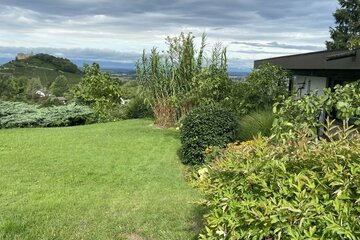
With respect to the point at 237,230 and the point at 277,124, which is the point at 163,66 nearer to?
the point at 277,124

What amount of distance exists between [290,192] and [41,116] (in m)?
11.8

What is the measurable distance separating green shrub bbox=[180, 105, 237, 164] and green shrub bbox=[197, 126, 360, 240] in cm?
372

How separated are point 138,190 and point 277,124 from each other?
7.96ft

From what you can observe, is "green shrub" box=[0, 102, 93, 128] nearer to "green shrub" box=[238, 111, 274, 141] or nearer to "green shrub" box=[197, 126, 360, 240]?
"green shrub" box=[238, 111, 274, 141]

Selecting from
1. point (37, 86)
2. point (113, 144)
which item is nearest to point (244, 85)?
point (113, 144)

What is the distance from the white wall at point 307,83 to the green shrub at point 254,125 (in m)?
2.88

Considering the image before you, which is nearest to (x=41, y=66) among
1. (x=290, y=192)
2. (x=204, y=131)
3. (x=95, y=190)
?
(x=204, y=131)

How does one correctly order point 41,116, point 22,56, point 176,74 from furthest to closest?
point 22,56, point 41,116, point 176,74

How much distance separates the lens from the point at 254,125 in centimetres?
663

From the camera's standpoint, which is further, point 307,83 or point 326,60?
point 307,83

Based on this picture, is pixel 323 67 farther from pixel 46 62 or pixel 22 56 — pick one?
pixel 22 56

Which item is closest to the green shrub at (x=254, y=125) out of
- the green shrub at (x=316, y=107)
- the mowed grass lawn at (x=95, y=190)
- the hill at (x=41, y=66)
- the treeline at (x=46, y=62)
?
the mowed grass lawn at (x=95, y=190)

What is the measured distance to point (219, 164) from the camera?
110 inches

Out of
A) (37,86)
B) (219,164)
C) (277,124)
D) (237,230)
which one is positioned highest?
(277,124)
